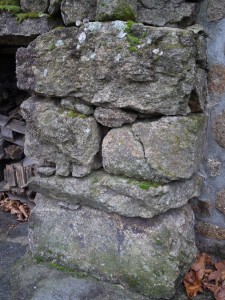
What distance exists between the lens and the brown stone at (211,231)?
1.85 meters

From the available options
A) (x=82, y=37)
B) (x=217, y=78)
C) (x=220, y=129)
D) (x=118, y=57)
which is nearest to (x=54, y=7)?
(x=82, y=37)

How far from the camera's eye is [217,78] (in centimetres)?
168

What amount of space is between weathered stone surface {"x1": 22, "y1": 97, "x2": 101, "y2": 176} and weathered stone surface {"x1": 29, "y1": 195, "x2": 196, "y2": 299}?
273 mm

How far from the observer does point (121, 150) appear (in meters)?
1.56

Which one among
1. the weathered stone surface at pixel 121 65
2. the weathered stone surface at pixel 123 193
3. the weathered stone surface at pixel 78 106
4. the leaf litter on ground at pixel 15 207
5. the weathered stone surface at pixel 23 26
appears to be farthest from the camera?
the leaf litter on ground at pixel 15 207

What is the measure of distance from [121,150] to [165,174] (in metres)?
0.23

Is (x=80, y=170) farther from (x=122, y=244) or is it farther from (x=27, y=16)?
(x=27, y=16)

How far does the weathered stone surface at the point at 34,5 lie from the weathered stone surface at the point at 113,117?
64 centimetres

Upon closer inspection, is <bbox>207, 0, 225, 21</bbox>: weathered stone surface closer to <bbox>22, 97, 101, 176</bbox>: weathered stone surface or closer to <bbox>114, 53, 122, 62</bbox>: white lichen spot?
<bbox>114, 53, 122, 62</bbox>: white lichen spot

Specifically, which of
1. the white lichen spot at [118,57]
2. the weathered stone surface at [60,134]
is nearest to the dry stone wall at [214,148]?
the white lichen spot at [118,57]

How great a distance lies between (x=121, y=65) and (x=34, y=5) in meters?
0.68

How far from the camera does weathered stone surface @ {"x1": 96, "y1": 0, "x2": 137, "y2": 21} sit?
1483mm

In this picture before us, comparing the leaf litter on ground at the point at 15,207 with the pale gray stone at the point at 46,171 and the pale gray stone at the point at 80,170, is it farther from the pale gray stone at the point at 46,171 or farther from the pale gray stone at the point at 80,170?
the pale gray stone at the point at 80,170

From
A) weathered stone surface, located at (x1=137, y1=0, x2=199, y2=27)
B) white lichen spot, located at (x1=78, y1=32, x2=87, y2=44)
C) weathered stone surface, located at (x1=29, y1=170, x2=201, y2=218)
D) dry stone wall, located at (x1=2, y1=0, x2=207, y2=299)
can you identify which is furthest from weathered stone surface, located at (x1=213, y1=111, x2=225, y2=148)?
white lichen spot, located at (x1=78, y1=32, x2=87, y2=44)
